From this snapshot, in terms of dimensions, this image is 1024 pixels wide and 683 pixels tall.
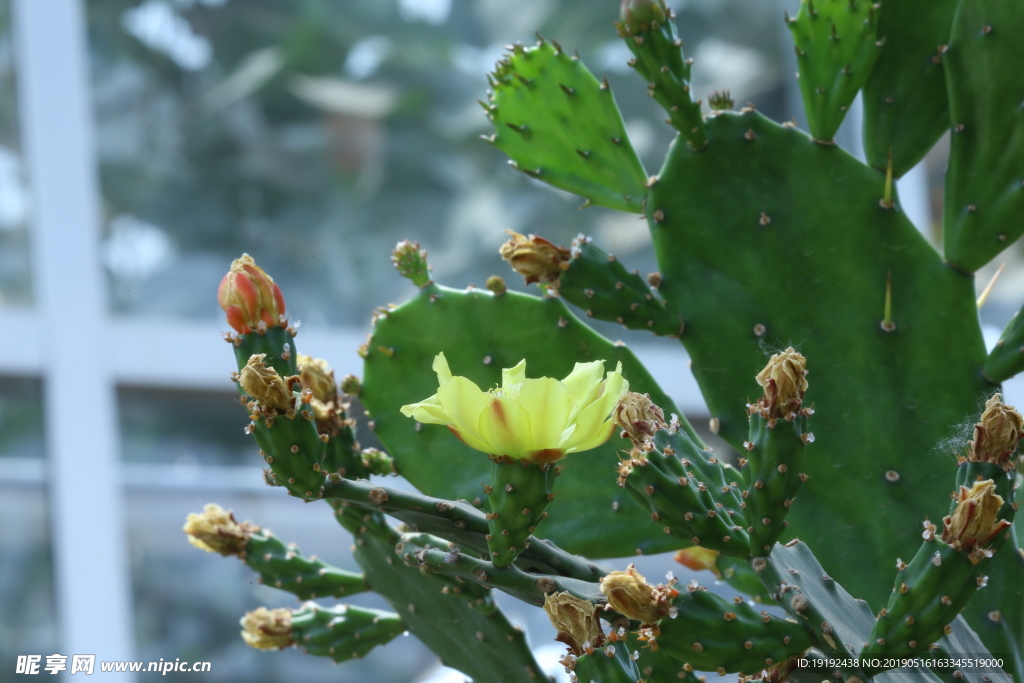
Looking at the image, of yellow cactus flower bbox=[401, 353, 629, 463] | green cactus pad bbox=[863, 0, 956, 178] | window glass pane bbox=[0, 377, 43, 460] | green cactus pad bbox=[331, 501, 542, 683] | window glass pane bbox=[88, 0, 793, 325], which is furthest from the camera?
window glass pane bbox=[88, 0, 793, 325]

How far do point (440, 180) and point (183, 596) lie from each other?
4.58ft

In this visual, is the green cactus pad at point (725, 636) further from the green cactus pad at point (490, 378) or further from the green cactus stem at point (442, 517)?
the green cactus pad at point (490, 378)

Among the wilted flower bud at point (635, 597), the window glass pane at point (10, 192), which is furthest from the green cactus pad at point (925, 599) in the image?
the window glass pane at point (10, 192)

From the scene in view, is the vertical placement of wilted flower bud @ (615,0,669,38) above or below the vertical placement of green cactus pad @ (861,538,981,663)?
above

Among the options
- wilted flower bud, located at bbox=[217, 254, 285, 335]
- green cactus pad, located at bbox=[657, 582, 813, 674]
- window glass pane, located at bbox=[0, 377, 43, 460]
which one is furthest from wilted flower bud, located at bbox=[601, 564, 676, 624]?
window glass pane, located at bbox=[0, 377, 43, 460]

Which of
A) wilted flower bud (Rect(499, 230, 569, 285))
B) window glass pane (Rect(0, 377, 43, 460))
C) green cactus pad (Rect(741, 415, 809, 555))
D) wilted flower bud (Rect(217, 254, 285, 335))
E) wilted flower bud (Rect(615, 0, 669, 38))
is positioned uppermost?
window glass pane (Rect(0, 377, 43, 460))

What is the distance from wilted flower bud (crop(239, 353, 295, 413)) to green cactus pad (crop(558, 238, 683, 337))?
244 millimetres

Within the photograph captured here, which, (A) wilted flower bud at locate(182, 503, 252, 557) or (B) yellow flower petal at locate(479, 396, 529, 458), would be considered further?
(A) wilted flower bud at locate(182, 503, 252, 557)

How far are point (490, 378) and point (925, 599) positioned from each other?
1.09ft

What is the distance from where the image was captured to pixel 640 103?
282 cm

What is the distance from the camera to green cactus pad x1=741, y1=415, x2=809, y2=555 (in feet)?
1.52

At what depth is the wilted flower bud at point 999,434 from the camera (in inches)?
18.1

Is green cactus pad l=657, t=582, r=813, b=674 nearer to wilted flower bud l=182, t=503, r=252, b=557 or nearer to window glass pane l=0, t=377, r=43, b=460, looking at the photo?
wilted flower bud l=182, t=503, r=252, b=557

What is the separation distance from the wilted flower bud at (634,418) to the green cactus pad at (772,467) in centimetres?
5
